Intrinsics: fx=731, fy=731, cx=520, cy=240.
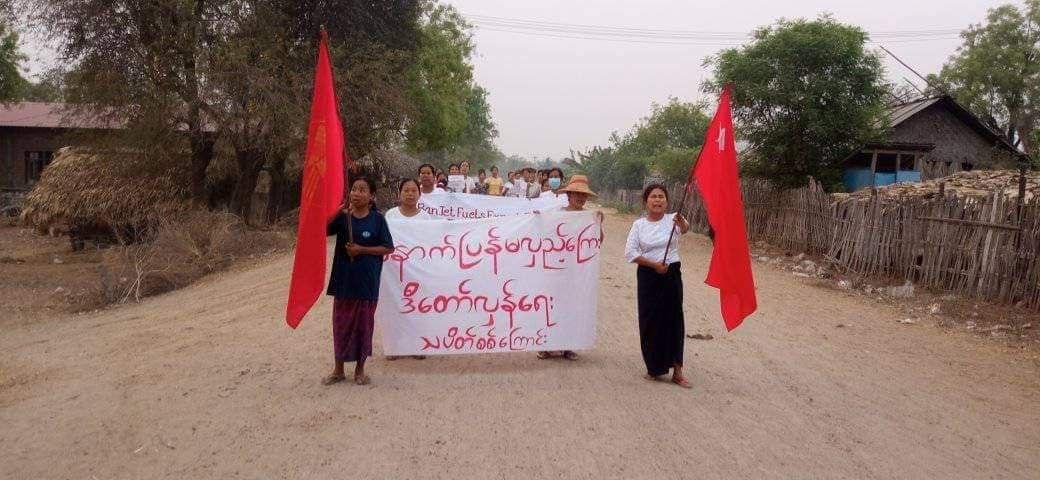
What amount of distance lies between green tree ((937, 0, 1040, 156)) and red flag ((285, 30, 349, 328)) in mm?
39299

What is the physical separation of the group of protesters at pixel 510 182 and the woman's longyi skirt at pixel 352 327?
19.3 ft

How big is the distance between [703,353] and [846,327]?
9.34ft

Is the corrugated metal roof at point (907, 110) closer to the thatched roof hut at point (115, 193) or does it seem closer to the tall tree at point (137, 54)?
the tall tree at point (137, 54)

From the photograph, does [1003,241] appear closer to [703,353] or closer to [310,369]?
[703,353]

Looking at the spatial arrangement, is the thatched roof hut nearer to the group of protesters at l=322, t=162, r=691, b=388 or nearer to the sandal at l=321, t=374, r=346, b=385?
the sandal at l=321, t=374, r=346, b=385

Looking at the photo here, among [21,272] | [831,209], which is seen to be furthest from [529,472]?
[21,272]

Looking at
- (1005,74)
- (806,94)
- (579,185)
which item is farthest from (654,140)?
(579,185)

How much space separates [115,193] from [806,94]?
52.4 feet

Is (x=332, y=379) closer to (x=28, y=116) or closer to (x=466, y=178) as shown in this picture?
(x=466, y=178)

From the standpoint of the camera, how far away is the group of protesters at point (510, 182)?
11906 mm

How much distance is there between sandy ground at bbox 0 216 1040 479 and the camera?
402cm

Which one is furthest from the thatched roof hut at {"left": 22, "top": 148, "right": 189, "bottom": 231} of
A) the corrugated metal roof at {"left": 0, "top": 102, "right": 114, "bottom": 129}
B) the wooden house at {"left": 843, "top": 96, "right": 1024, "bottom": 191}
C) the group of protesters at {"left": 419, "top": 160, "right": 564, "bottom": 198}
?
the wooden house at {"left": 843, "top": 96, "right": 1024, "bottom": 191}

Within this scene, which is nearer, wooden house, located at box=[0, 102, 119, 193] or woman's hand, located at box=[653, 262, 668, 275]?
woman's hand, located at box=[653, 262, 668, 275]

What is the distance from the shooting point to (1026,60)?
118 ft
